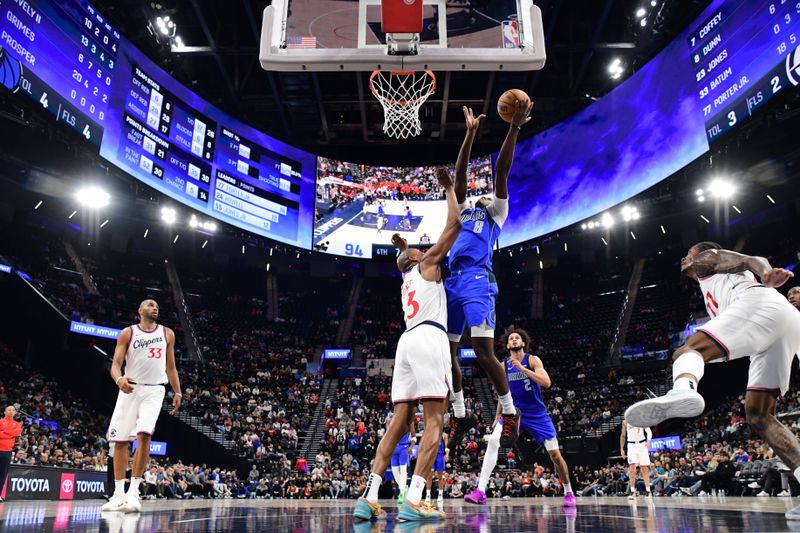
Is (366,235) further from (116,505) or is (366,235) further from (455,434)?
(116,505)

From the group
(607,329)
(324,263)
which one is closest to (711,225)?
(607,329)

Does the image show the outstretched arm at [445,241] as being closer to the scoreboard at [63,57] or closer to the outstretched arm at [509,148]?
the outstretched arm at [509,148]

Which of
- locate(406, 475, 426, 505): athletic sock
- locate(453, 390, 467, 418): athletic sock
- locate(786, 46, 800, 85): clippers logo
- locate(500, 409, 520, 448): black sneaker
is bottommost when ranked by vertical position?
locate(406, 475, 426, 505): athletic sock

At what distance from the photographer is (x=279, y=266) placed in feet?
109

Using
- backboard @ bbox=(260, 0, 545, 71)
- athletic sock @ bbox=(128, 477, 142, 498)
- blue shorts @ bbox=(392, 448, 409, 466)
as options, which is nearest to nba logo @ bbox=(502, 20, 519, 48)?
backboard @ bbox=(260, 0, 545, 71)

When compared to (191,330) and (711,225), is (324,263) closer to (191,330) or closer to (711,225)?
(191,330)

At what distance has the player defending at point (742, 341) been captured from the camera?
3.34 m

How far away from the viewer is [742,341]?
3.80 metres

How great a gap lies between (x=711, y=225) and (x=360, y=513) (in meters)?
27.1

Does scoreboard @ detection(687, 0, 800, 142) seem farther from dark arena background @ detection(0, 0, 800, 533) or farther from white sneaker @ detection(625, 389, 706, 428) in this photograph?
white sneaker @ detection(625, 389, 706, 428)

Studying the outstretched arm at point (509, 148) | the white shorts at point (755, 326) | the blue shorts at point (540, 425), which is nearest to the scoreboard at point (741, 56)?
the blue shorts at point (540, 425)

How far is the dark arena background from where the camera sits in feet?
24.8

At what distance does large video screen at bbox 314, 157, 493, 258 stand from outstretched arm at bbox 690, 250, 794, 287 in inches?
793

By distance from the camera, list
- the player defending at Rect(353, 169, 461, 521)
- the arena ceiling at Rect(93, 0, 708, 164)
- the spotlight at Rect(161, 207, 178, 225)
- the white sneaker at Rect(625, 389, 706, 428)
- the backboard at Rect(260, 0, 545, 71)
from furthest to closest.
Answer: the spotlight at Rect(161, 207, 178, 225) < the arena ceiling at Rect(93, 0, 708, 164) < the backboard at Rect(260, 0, 545, 71) < the player defending at Rect(353, 169, 461, 521) < the white sneaker at Rect(625, 389, 706, 428)
